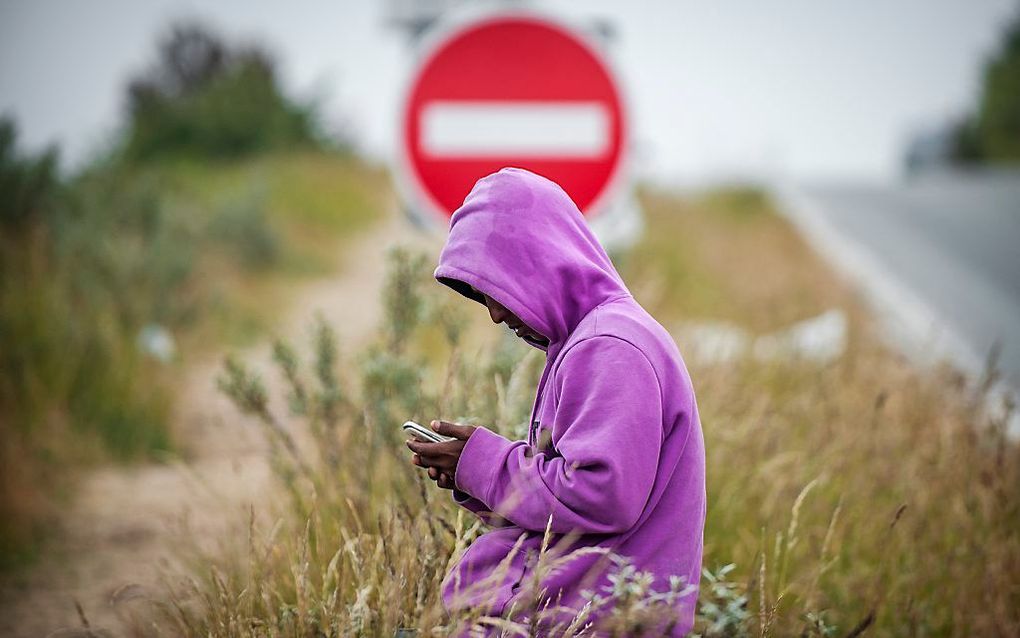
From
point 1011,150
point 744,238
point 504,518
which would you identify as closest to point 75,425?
point 504,518

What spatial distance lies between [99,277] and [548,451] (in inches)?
185

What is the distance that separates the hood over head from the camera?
187cm

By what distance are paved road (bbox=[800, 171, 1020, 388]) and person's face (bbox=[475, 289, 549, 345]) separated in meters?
3.15

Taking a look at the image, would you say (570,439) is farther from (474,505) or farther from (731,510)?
(731,510)

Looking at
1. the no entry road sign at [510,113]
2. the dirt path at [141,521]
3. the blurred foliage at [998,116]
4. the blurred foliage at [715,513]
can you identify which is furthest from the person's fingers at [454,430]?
the blurred foliage at [998,116]

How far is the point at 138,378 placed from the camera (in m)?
5.09

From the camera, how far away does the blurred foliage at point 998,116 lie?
139 ft

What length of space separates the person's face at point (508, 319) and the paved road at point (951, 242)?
3.15 metres

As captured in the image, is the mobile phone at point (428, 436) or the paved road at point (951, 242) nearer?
the mobile phone at point (428, 436)

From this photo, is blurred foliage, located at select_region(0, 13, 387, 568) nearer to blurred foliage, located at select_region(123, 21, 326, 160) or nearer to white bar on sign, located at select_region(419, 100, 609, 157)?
white bar on sign, located at select_region(419, 100, 609, 157)

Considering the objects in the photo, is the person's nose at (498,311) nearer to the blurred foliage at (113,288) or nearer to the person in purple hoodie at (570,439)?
the person in purple hoodie at (570,439)

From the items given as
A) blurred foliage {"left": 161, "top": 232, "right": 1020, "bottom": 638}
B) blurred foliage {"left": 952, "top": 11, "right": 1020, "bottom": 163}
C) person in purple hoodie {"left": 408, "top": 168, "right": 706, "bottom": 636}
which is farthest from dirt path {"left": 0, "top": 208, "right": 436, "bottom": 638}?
blurred foliage {"left": 952, "top": 11, "right": 1020, "bottom": 163}

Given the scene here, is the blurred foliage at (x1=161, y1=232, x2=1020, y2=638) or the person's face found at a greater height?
the person's face

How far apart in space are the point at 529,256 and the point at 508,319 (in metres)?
0.15
